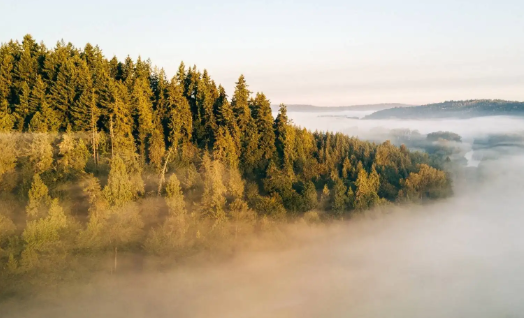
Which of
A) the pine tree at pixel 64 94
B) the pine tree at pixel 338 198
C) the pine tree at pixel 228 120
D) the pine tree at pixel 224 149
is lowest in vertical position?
the pine tree at pixel 338 198

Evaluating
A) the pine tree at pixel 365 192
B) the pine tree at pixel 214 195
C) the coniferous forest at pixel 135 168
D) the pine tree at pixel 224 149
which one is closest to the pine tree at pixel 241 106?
the coniferous forest at pixel 135 168

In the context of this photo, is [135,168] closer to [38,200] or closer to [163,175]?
[163,175]

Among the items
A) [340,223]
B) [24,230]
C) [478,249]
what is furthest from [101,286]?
[478,249]

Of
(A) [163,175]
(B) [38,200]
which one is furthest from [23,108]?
(A) [163,175]

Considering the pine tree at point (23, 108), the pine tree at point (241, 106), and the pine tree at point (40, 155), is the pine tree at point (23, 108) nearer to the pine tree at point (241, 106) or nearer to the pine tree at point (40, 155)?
the pine tree at point (40, 155)

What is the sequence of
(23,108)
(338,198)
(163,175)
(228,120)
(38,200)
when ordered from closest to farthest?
(38,200) < (23,108) < (163,175) < (228,120) < (338,198)

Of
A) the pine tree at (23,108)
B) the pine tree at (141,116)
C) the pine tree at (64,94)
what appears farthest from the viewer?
the pine tree at (141,116)

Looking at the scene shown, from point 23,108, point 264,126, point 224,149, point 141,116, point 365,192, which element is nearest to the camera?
point 23,108

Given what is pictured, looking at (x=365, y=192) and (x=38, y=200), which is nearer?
(x=38, y=200)

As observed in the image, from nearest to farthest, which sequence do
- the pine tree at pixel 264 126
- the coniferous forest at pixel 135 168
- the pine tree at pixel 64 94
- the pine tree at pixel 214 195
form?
the coniferous forest at pixel 135 168 < the pine tree at pixel 64 94 < the pine tree at pixel 214 195 < the pine tree at pixel 264 126
